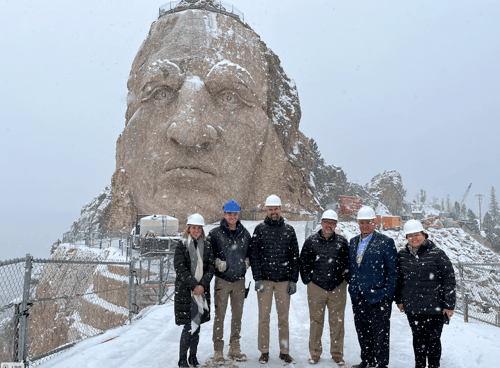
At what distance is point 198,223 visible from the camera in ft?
12.6

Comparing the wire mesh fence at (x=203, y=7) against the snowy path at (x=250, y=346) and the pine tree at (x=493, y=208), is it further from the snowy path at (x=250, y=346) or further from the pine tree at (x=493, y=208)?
the pine tree at (x=493, y=208)

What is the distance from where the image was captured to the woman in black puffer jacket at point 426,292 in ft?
11.6

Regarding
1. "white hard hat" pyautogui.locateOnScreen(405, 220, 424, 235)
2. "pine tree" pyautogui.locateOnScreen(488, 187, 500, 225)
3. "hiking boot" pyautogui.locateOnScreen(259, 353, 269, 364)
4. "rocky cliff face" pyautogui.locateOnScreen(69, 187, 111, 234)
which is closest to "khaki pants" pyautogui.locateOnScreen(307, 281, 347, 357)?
"hiking boot" pyautogui.locateOnScreen(259, 353, 269, 364)

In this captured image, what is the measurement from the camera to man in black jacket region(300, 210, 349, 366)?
4.04 metres

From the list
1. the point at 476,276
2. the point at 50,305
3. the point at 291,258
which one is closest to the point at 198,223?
the point at 291,258

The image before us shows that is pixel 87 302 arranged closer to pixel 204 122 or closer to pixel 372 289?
pixel 204 122

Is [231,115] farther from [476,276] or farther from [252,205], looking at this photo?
[476,276]

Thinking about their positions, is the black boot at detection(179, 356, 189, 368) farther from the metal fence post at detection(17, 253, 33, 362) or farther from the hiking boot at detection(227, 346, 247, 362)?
the metal fence post at detection(17, 253, 33, 362)

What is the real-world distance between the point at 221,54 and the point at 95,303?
11.9m

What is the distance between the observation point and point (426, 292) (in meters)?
3.58

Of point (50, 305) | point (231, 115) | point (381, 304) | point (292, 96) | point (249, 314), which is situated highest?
point (292, 96)

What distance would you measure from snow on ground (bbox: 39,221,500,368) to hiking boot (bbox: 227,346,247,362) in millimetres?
74

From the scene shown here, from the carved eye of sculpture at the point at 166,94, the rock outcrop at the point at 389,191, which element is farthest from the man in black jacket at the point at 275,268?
the rock outcrop at the point at 389,191

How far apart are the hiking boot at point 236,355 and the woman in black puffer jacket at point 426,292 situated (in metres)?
1.91
